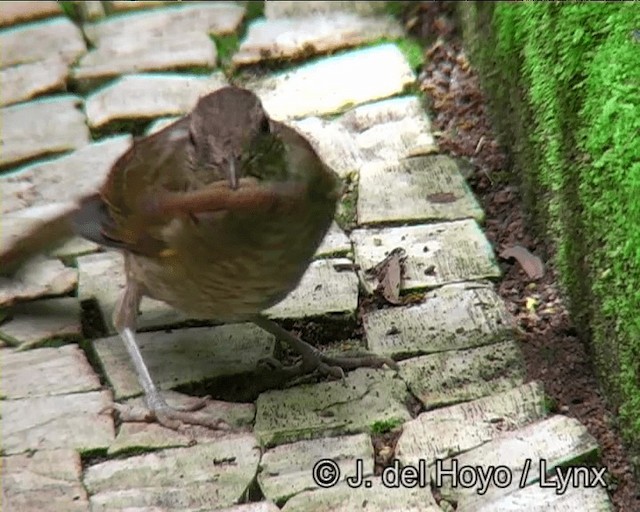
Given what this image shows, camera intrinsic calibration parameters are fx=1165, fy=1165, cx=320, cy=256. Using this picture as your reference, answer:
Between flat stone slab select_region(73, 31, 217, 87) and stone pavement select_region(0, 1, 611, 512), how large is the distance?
0.01 metres

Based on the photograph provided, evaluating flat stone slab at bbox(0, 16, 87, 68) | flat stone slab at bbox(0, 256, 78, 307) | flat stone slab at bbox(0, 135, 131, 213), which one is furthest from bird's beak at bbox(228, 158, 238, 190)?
flat stone slab at bbox(0, 16, 87, 68)

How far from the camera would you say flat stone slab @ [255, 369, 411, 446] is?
11.5 feet

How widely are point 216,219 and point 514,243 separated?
4.86ft

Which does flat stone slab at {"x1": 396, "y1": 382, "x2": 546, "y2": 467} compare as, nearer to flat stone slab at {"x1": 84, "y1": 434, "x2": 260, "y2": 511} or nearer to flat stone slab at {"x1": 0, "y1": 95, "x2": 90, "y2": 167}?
flat stone slab at {"x1": 84, "y1": 434, "x2": 260, "y2": 511}

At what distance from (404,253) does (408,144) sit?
76cm

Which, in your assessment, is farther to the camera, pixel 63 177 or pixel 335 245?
pixel 63 177

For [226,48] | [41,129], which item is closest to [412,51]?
[226,48]

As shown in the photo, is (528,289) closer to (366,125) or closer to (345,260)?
(345,260)

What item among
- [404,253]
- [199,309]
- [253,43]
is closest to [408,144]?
[404,253]

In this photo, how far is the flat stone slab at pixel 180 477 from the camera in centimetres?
326

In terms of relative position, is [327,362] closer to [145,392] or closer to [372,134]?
[145,392]

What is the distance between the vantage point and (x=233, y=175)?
3.16 meters

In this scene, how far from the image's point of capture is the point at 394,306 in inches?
159

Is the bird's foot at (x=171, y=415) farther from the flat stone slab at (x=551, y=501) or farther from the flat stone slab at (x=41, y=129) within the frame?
the flat stone slab at (x=41, y=129)
